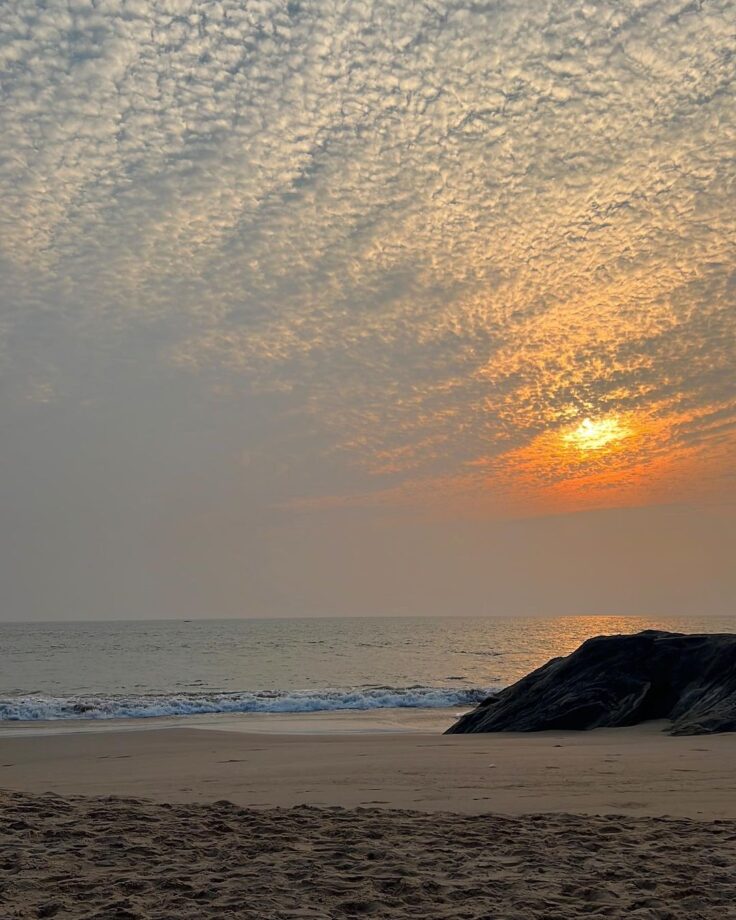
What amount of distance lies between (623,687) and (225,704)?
17.7 meters

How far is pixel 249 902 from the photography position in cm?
582

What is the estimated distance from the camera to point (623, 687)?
18641mm

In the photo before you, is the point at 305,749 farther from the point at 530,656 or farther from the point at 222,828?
the point at 530,656

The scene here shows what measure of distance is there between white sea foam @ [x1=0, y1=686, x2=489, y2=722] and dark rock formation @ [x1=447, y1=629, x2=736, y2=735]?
12.4 m

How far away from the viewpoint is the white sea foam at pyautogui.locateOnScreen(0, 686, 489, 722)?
95.3 feet

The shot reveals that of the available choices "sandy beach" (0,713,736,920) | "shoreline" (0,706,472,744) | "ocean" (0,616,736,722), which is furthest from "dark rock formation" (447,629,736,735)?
"ocean" (0,616,736,722)

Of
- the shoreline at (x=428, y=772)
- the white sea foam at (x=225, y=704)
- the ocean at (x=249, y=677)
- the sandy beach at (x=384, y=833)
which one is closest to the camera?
the sandy beach at (x=384, y=833)

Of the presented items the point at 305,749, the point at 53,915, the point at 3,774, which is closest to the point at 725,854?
the point at 53,915

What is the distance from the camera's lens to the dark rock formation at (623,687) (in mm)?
17656

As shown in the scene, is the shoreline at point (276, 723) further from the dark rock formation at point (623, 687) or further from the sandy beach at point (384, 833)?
the sandy beach at point (384, 833)

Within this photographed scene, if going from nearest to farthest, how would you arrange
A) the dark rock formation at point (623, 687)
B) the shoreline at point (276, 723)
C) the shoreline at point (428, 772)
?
the shoreline at point (428, 772)
the dark rock formation at point (623, 687)
the shoreline at point (276, 723)

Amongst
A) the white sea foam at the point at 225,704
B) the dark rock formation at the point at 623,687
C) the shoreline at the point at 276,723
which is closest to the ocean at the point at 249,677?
the white sea foam at the point at 225,704

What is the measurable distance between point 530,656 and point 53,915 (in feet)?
206

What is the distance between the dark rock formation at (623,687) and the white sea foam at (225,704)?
12.4 meters
